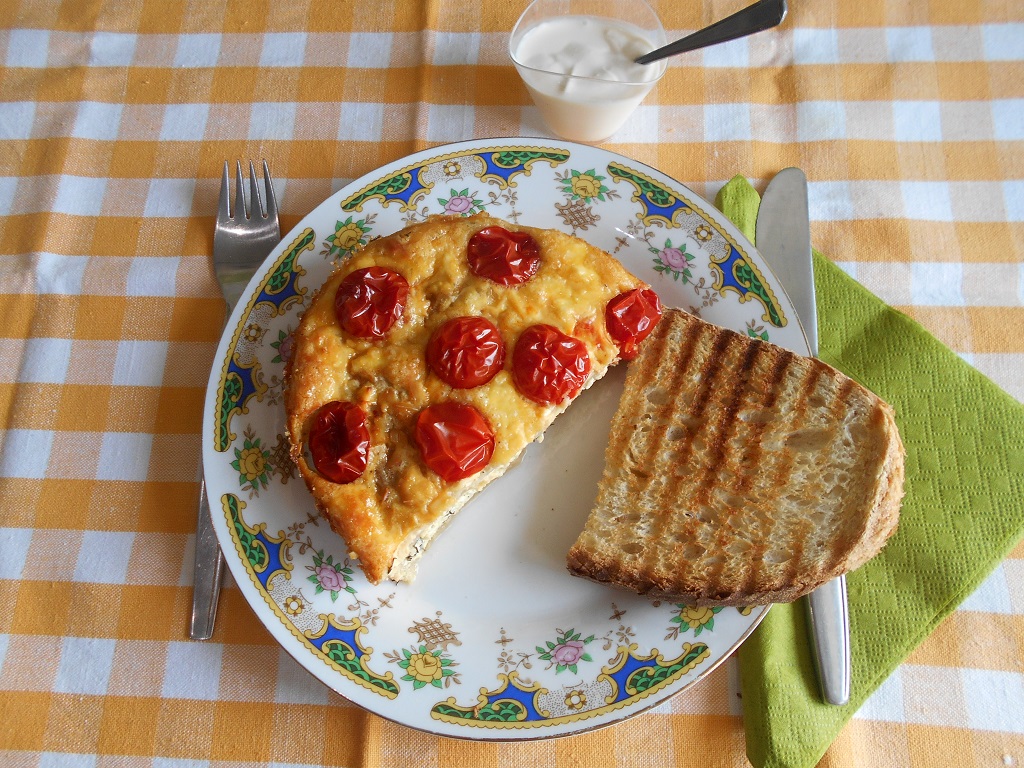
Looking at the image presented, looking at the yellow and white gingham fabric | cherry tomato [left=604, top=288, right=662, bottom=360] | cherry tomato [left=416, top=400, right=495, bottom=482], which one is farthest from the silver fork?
cherry tomato [left=604, top=288, right=662, bottom=360]

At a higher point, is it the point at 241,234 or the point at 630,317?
the point at 630,317

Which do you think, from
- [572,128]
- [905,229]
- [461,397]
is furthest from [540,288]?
[905,229]

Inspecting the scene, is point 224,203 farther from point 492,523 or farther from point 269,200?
point 492,523

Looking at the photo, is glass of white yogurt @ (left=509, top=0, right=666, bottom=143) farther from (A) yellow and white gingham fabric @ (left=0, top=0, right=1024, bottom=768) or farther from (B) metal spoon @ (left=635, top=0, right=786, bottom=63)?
(A) yellow and white gingham fabric @ (left=0, top=0, right=1024, bottom=768)

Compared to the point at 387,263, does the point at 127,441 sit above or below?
below

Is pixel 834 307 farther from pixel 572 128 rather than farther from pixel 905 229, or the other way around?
pixel 572 128

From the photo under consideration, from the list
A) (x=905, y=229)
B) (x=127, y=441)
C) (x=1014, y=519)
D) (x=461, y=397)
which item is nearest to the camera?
(x=461, y=397)

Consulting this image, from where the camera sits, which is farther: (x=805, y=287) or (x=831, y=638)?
(x=805, y=287)

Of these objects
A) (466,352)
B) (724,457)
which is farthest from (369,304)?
(724,457)
